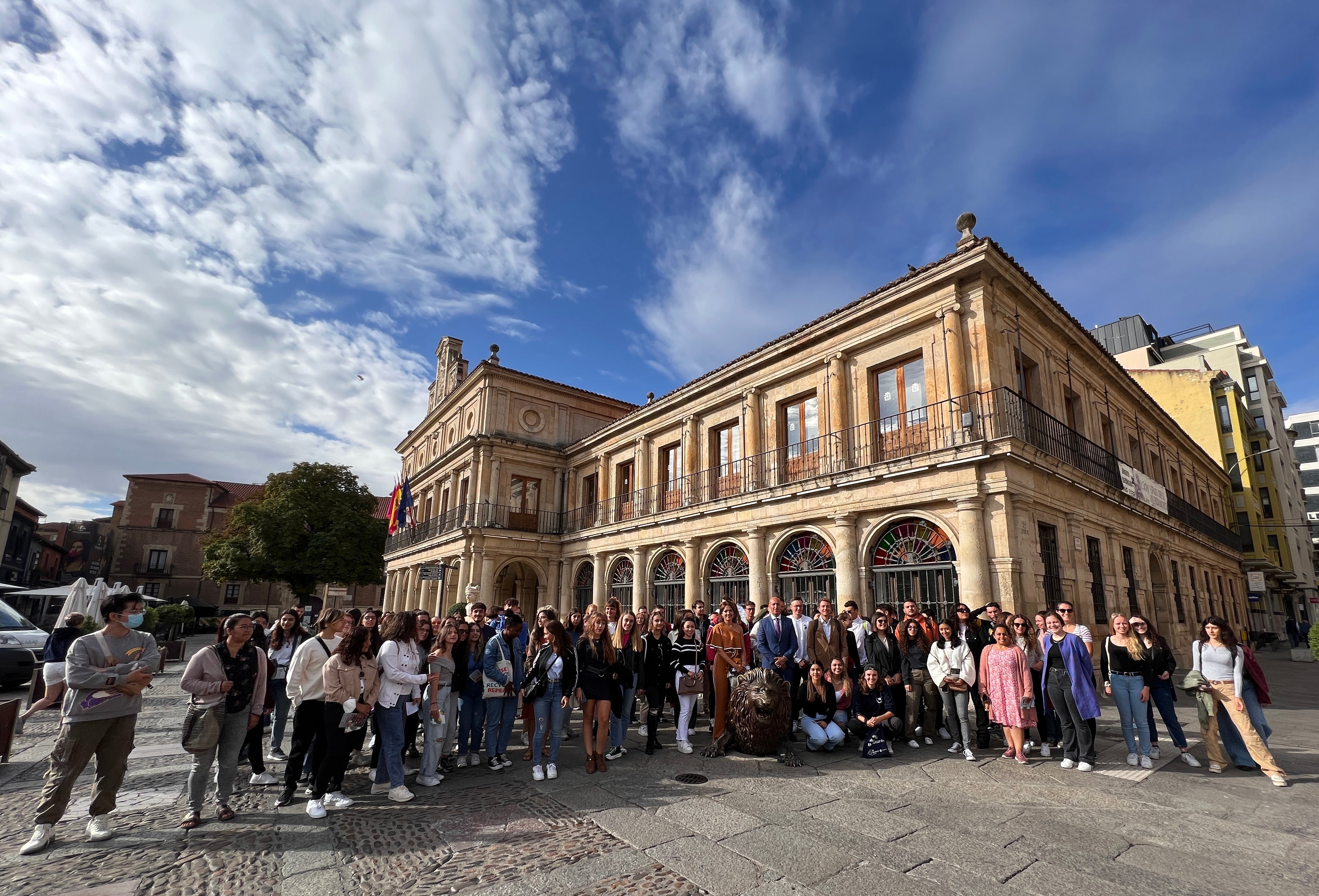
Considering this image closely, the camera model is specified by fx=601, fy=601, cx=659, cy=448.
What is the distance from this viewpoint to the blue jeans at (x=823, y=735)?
23.4 feet

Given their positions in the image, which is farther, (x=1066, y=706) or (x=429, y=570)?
(x=429, y=570)

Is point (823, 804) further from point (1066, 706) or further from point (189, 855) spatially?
point (189, 855)

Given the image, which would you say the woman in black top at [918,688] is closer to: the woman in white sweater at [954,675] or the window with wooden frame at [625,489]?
the woman in white sweater at [954,675]

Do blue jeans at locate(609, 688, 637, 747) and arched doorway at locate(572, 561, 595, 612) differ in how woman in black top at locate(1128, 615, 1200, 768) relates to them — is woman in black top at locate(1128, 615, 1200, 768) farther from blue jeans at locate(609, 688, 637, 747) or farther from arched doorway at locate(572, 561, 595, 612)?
arched doorway at locate(572, 561, 595, 612)

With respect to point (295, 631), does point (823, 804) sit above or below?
below

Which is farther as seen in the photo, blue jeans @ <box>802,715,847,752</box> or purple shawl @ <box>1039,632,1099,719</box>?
blue jeans @ <box>802,715,847,752</box>

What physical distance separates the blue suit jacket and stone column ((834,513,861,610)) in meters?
5.02

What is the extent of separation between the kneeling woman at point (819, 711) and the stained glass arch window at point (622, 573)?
12.4 m

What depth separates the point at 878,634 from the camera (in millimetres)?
7707

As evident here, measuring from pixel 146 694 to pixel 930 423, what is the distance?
52.9ft

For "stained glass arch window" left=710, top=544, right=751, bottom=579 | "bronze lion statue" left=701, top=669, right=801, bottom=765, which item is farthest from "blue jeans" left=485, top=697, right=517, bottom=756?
"stained glass arch window" left=710, top=544, right=751, bottom=579

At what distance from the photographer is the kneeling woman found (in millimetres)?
7156

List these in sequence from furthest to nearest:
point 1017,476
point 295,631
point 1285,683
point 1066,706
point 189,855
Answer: point 1285,683
point 1017,476
point 295,631
point 1066,706
point 189,855

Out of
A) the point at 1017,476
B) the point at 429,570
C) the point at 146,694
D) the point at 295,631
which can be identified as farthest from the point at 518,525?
the point at 1017,476
